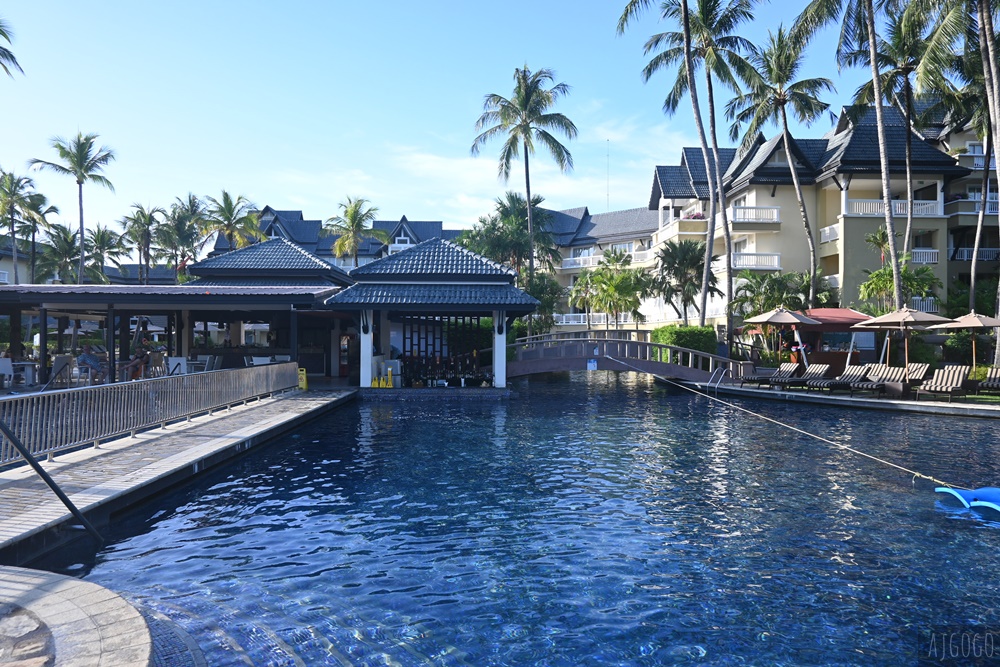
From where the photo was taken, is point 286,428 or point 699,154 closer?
point 286,428

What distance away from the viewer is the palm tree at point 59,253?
56.3 metres

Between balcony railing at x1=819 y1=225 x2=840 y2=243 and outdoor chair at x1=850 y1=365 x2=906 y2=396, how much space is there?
611 inches

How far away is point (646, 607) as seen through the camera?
6453 mm

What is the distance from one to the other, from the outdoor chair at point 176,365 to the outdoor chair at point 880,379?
71.4 ft

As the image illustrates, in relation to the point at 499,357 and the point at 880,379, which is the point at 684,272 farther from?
the point at 499,357

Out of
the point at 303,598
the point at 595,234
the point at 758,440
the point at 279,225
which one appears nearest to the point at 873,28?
the point at 758,440

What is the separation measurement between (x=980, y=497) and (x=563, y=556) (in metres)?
6.40

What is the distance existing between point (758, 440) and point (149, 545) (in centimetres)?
1258

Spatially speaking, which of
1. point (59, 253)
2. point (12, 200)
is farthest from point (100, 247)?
point (12, 200)

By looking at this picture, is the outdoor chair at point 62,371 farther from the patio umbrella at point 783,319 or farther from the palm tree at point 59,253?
the palm tree at point 59,253

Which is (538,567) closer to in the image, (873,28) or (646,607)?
(646,607)

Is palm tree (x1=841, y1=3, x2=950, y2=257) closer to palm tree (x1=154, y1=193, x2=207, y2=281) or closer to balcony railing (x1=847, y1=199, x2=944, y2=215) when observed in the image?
balcony railing (x1=847, y1=199, x2=944, y2=215)

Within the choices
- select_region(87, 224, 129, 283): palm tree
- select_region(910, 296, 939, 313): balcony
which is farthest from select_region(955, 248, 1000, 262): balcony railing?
select_region(87, 224, 129, 283): palm tree

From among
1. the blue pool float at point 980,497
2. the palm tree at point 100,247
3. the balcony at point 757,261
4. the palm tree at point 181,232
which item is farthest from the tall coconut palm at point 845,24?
the palm tree at point 100,247
